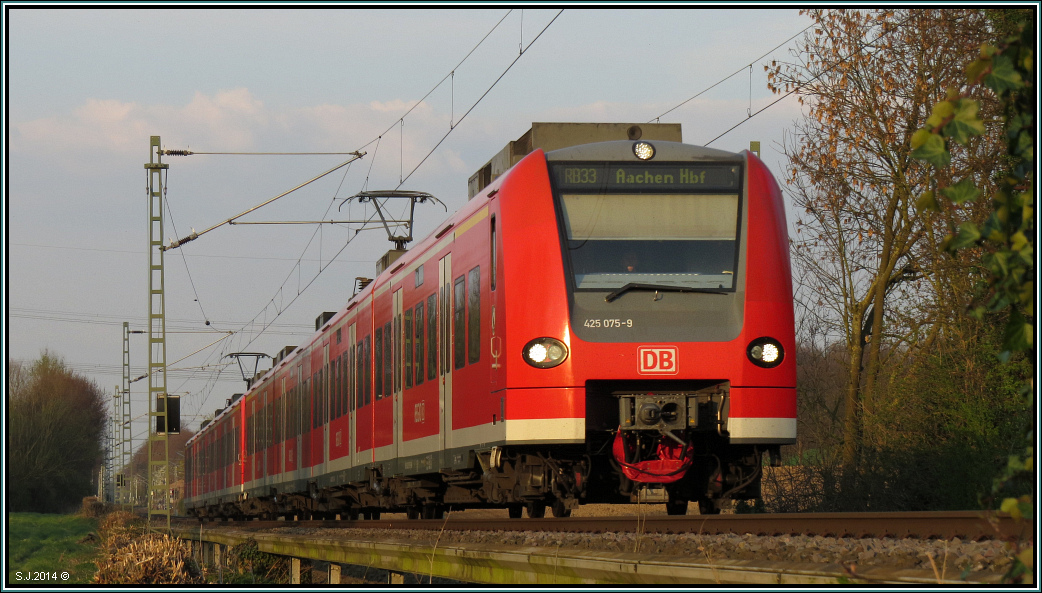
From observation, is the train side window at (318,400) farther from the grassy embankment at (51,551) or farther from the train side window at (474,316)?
the train side window at (474,316)

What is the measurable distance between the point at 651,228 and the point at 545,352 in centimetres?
146

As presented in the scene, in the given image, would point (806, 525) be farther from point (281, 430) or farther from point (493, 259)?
point (281, 430)

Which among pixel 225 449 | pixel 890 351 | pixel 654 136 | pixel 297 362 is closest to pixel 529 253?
pixel 654 136

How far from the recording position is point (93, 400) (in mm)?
92625

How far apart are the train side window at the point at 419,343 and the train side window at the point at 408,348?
31cm

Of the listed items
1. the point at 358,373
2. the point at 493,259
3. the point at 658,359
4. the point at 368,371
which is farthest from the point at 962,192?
the point at 358,373

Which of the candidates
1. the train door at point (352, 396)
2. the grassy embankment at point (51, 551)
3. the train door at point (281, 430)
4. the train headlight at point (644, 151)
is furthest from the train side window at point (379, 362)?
the train door at point (281, 430)

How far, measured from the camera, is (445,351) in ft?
39.8

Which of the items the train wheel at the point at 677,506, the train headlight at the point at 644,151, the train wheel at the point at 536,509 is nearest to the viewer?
the train headlight at the point at 644,151

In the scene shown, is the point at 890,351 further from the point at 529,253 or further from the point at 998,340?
the point at 529,253

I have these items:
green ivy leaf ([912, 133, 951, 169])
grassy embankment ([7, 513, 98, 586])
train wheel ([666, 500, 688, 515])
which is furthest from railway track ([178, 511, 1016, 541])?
grassy embankment ([7, 513, 98, 586])

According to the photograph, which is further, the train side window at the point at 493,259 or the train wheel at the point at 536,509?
the train wheel at the point at 536,509

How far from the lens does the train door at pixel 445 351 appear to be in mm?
11852

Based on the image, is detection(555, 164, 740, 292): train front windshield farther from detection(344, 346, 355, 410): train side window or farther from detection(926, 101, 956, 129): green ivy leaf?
detection(344, 346, 355, 410): train side window
